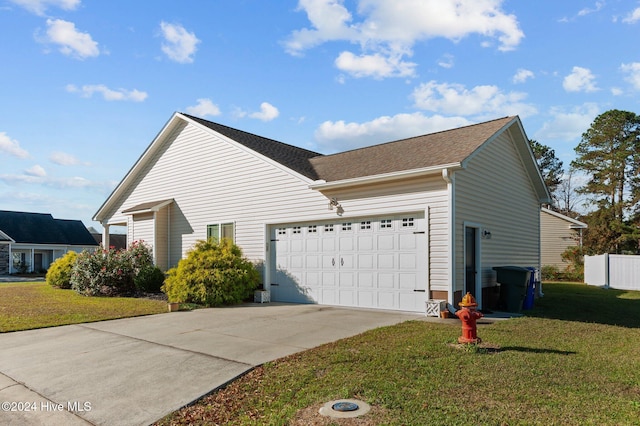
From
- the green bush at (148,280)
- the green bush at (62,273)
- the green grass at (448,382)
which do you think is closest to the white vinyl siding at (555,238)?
the green grass at (448,382)

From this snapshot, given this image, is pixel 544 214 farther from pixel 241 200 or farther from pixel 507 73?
pixel 241 200

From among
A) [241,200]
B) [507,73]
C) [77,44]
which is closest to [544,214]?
[507,73]

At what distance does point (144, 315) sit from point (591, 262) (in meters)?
20.4

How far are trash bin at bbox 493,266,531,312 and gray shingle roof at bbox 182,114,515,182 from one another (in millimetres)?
3427

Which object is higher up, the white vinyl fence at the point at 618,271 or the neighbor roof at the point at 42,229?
the neighbor roof at the point at 42,229

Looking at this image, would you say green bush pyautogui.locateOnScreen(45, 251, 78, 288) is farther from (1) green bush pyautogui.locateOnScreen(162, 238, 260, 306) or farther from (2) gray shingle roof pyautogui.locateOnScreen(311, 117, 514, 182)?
(2) gray shingle roof pyautogui.locateOnScreen(311, 117, 514, 182)

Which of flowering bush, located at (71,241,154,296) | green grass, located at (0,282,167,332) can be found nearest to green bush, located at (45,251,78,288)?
flowering bush, located at (71,241,154,296)

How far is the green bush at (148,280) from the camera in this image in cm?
1525

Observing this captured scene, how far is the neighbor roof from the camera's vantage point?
116 ft

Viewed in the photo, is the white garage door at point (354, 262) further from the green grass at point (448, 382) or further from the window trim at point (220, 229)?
the green grass at point (448, 382)

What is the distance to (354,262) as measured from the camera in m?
11.1

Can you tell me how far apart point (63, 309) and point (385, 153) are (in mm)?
9805

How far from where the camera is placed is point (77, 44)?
413 inches

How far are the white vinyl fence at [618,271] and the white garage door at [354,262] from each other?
47.3 feet
